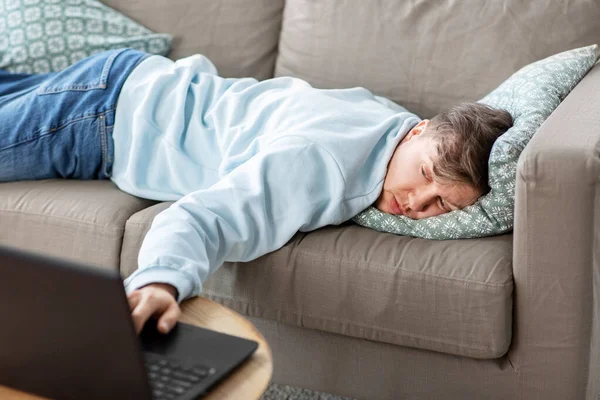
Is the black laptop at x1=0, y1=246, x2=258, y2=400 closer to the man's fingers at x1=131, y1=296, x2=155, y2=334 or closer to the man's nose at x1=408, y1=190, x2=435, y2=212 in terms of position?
the man's fingers at x1=131, y1=296, x2=155, y2=334

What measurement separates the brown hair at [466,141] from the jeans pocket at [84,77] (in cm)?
78

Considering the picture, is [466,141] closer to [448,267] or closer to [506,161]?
[506,161]

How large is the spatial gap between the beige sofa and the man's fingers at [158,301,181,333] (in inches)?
18.1

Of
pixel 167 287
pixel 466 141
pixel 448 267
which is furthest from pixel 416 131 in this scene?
pixel 167 287

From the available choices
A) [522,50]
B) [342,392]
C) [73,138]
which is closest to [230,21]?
[73,138]

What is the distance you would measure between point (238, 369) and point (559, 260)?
25.5 inches

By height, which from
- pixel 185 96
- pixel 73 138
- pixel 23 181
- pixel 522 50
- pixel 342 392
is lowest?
pixel 342 392

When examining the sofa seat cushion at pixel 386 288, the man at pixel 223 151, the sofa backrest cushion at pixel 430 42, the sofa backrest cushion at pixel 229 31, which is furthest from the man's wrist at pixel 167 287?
the sofa backrest cushion at pixel 229 31

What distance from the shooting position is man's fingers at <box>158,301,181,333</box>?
105cm

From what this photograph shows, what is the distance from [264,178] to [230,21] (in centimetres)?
85

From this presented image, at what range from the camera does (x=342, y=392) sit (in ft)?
5.39

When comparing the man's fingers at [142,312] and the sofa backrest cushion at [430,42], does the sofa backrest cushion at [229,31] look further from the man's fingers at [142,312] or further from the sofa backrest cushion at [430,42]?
the man's fingers at [142,312]

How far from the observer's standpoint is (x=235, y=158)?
168 centimetres

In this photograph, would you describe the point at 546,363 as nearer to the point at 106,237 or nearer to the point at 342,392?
the point at 342,392
